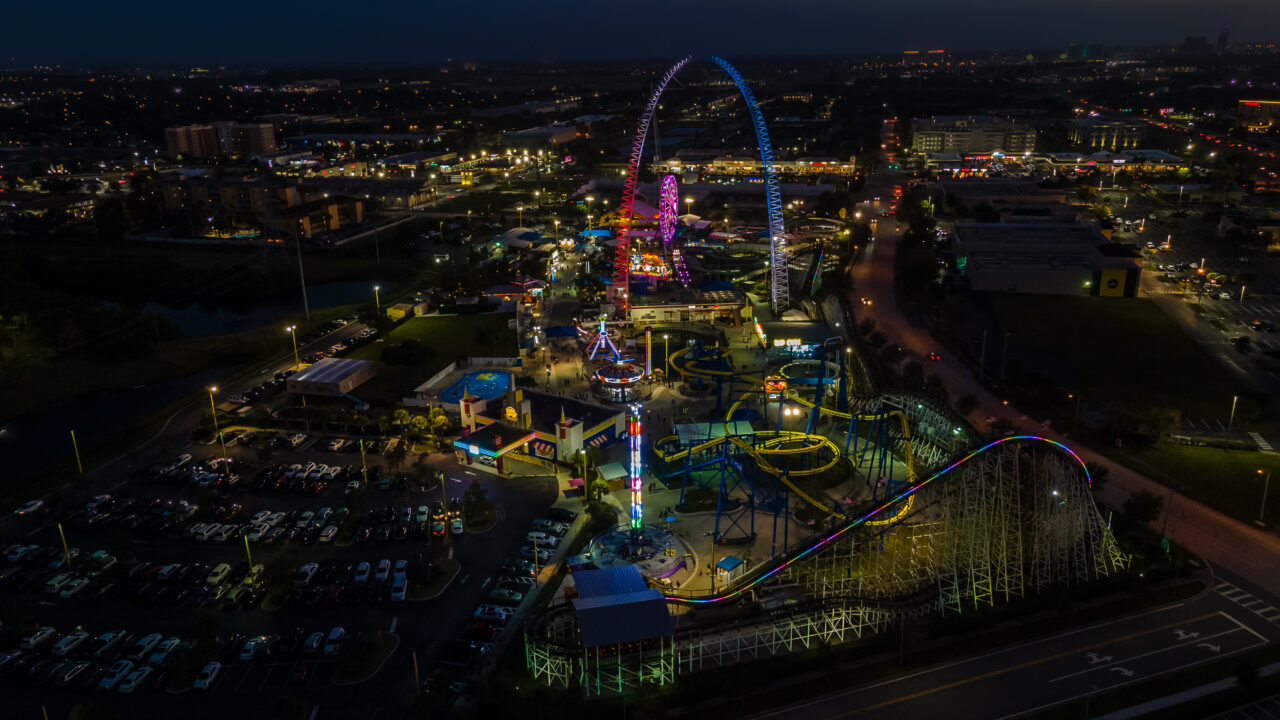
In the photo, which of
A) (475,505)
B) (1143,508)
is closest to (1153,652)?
(1143,508)

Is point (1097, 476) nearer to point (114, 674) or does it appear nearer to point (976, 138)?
point (114, 674)

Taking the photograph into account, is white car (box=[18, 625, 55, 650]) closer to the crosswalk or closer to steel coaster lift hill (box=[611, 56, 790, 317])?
the crosswalk

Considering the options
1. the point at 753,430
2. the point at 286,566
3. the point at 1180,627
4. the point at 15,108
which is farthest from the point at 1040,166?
the point at 15,108

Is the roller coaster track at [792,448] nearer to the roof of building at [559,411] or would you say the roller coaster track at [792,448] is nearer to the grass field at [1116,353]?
the roof of building at [559,411]

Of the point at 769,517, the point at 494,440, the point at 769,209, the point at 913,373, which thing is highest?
the point at 769,209

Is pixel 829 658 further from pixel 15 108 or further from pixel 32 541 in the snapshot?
pixel 15 108

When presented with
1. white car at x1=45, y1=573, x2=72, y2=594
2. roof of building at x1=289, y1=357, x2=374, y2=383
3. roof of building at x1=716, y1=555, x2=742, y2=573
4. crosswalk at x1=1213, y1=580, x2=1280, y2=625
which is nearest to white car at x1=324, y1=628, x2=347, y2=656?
white car at x1=45, y1=573, x2=72, y2=594
